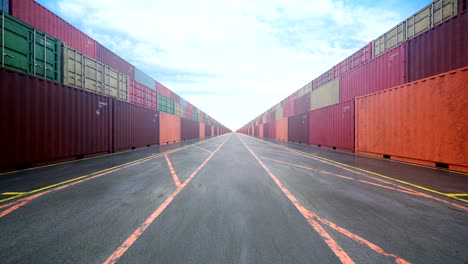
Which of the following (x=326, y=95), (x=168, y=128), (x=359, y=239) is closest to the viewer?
(x=359, y=239)

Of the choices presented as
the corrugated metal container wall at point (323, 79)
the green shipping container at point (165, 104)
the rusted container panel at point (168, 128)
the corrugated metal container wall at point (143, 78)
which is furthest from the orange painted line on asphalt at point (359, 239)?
the green shipping container at point (165, 104)

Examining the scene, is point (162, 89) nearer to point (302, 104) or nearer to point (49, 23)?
point (49, 23)

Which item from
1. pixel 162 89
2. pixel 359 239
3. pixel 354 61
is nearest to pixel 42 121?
pixel 359 239

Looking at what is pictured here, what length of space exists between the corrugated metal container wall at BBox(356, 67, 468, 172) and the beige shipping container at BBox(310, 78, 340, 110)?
26.6ft

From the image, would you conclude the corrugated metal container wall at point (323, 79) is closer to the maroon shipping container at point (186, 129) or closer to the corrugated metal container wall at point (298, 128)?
the corrugated metal container wall at point (298, 128)

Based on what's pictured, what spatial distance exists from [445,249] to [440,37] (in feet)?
38.5

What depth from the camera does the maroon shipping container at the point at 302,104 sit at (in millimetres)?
24138

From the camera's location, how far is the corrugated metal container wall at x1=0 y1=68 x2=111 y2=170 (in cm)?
605

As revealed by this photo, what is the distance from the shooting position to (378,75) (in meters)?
12.2

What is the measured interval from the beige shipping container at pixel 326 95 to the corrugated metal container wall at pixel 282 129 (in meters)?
Answer: 5.04

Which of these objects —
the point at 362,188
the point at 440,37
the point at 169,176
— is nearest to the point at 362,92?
the point at 440,37

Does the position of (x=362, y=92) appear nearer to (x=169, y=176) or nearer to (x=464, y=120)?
(x=464, y=120)

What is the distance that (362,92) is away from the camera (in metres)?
13.8

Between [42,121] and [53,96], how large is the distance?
122 cm
